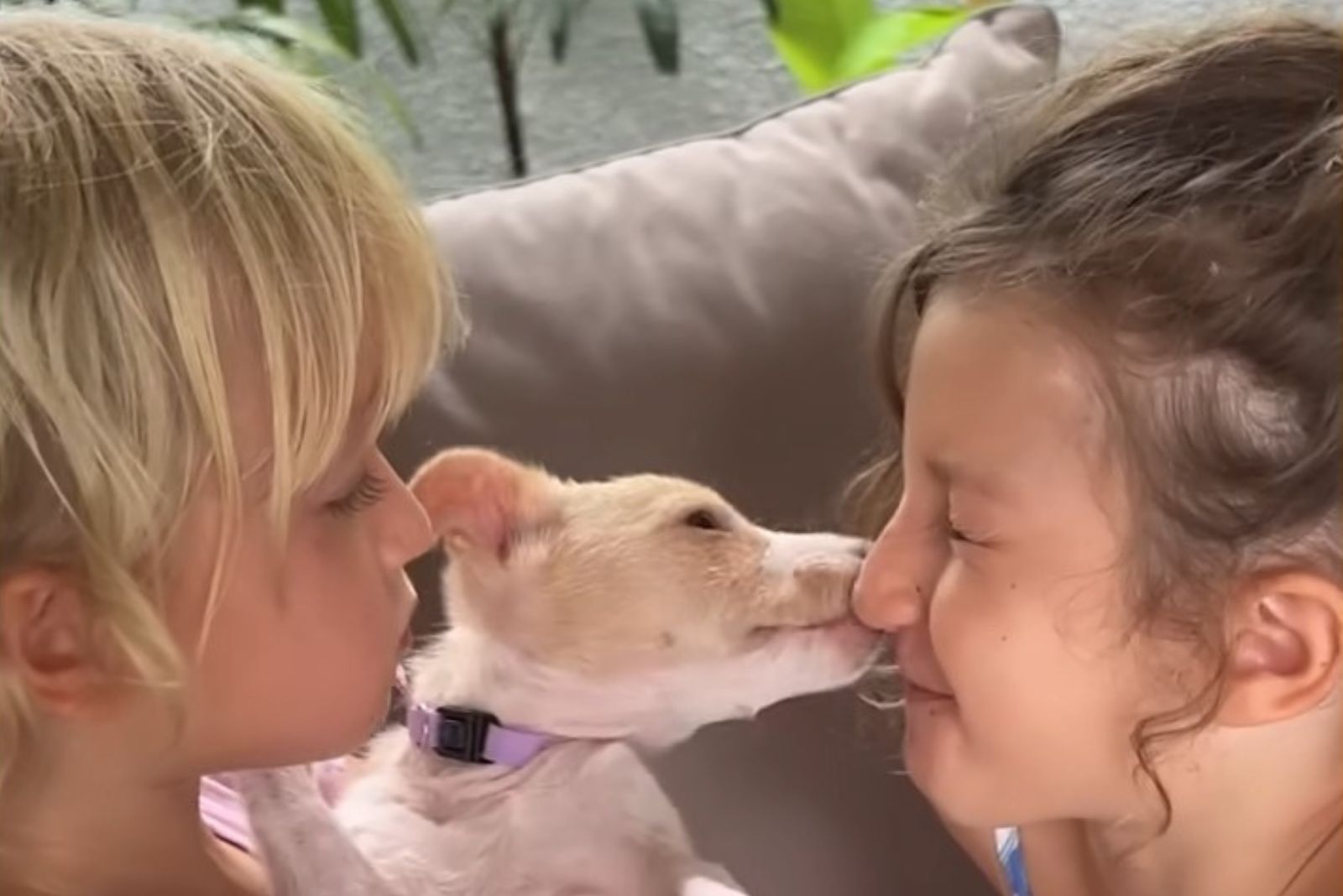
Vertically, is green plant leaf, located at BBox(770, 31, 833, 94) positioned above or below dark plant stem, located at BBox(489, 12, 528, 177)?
above

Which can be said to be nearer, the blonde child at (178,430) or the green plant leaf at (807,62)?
the blonde child at (178,430)

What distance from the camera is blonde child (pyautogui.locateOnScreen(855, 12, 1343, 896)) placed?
3.18ft

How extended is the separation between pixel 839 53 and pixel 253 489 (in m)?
1.18

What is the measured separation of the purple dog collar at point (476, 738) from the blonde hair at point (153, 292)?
389mm

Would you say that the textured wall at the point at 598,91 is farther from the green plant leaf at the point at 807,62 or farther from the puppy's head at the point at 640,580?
the puppy's head at the point at 640,580

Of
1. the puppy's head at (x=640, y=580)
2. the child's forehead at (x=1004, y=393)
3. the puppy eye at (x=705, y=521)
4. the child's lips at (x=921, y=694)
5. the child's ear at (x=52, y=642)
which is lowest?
the puppy's head at (x=640, y=580)

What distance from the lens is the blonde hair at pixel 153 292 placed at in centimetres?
91

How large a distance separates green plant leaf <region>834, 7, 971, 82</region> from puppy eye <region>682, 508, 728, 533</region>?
70cm

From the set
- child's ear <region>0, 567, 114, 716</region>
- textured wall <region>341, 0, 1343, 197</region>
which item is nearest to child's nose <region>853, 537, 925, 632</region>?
child's ear <region>0, 567, 114, 716</region>

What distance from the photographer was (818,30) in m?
2.01

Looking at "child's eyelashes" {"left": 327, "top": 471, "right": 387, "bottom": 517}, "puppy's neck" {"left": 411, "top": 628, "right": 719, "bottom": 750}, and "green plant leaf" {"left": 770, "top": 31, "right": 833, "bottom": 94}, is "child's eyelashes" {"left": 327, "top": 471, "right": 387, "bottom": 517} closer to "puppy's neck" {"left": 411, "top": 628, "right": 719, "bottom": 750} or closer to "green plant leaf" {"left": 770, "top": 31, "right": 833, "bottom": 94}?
"puppy's neck" {"left": 411, "top": 628, "right": 719, "bottom": 750}

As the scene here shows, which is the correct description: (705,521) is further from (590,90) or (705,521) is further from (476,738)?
(590,90)

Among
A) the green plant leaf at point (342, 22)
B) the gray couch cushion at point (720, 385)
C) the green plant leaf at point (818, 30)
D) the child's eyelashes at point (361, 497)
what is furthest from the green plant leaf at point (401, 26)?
the child's eyelashes at point (361, 497)

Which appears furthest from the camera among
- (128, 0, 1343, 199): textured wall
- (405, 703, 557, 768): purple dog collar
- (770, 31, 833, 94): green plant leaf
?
(128, 0, 1343, 199): textured wall
